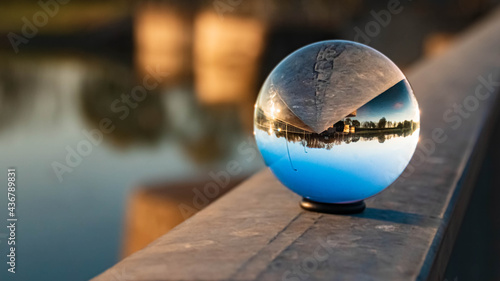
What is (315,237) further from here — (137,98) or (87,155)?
(137,98)

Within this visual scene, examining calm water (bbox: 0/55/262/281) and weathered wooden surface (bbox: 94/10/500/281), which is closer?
weathered wooden surface (bbox: 94/10/500/281)

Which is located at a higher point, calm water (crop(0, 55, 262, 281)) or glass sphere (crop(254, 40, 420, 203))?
glass sphere (crop(254, 40, 420, 203))

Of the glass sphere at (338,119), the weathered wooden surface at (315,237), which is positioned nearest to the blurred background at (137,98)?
the weathered wooden surface at (315,237)

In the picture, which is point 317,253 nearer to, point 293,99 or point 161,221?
point 293,99

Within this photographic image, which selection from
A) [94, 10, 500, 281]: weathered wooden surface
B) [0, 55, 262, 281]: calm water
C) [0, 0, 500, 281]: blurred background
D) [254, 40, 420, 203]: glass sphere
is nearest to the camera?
[94, 10, 500, 281]: weathered wooden surface

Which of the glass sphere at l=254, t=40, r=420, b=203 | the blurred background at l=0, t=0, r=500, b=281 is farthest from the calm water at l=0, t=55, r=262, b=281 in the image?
the glass sphere at l=254, t=40, r=420, b=203

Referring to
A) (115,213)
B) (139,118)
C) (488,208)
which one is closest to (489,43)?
(488,208)

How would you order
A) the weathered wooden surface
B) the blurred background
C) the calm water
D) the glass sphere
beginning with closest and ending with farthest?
the weathered wooden surface, the glass sphere, the blurred background, the calm water

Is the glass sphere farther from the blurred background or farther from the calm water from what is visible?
the calm water
